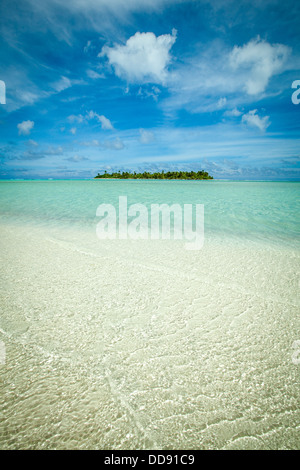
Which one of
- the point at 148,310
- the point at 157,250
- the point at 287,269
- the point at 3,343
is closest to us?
→ the point at 3,343

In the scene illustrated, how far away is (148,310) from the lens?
7.43 feet

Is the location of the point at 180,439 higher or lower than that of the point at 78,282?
lower

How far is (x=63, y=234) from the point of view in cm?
573

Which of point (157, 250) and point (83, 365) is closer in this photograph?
point (83, 365)

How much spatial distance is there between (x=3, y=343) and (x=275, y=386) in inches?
85.3

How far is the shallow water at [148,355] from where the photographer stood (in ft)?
3.88

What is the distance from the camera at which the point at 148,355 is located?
1.67 m

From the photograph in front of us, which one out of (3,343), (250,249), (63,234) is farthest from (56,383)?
(63,234)

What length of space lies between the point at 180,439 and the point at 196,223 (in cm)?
661

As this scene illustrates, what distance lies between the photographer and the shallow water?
1.18 meters

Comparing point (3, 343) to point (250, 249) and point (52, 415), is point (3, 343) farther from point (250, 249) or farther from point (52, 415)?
point (250, 249)

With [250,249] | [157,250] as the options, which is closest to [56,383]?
[157,250]
